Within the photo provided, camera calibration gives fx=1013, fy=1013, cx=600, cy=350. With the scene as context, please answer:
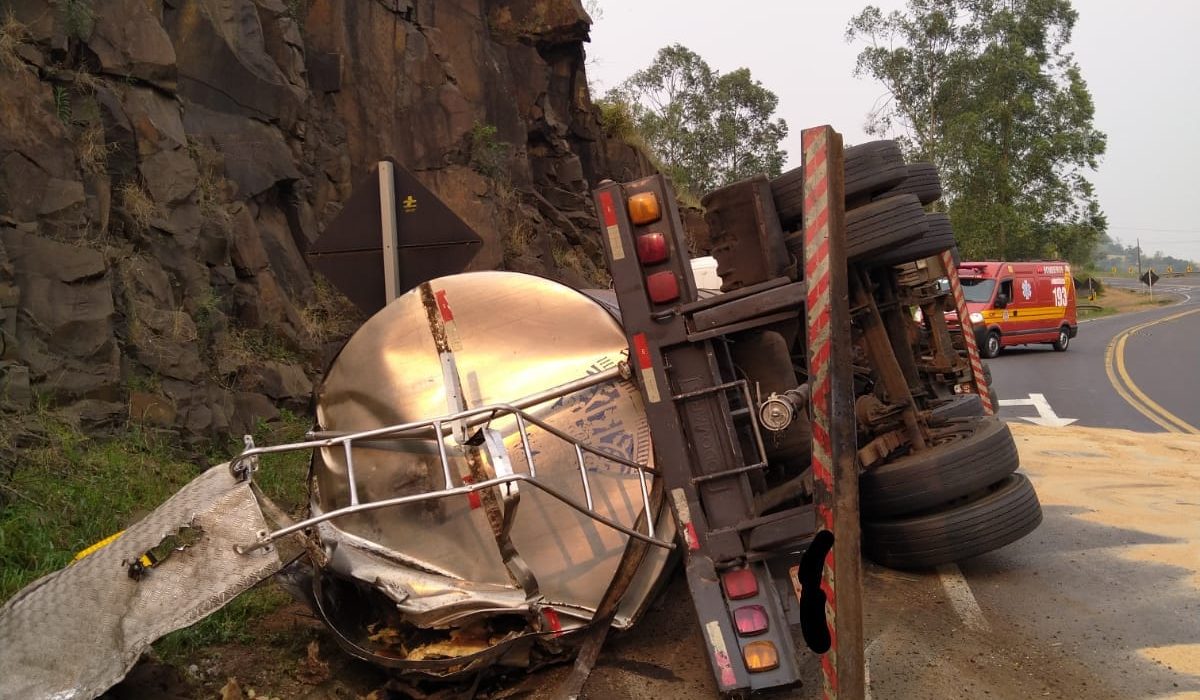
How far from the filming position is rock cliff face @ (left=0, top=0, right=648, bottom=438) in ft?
24.9

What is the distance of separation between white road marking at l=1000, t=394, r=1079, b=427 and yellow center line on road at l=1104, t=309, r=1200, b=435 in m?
1.47

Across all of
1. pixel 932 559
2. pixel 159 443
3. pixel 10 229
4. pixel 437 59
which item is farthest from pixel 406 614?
pixel 437 59

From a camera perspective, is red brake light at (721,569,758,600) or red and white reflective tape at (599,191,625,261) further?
red and white reflective tape at (599,191,625,261)

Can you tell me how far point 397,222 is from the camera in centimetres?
664

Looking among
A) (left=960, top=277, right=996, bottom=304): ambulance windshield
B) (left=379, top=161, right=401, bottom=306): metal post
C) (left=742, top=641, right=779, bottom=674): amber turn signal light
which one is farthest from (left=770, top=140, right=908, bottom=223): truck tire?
(left=960, top=277, right=996, bottom=304): ambulance windshield

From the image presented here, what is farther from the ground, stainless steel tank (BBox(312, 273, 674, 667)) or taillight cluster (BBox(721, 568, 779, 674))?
stainless steel tank (BBox(312, 273, 674, 667))

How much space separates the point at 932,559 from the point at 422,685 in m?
2.84

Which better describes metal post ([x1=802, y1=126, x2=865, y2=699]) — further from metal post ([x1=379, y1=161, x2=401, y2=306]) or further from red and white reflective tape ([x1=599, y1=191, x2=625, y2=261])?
metal post ([x1=379, y1=161, x2=401, y2=306])

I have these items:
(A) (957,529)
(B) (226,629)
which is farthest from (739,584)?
(B) (226,629)

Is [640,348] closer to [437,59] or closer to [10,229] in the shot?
[10,229]

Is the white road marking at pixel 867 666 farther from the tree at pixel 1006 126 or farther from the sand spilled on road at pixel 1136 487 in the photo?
the tree at pixel 1006 126

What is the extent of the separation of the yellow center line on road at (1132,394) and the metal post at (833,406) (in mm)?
13974

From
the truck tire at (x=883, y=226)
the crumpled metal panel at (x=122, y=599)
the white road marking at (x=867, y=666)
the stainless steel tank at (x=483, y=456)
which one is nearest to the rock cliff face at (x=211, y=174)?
the stainless steel tank at (x=483, y=456)

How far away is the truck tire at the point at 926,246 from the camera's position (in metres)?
5.44
